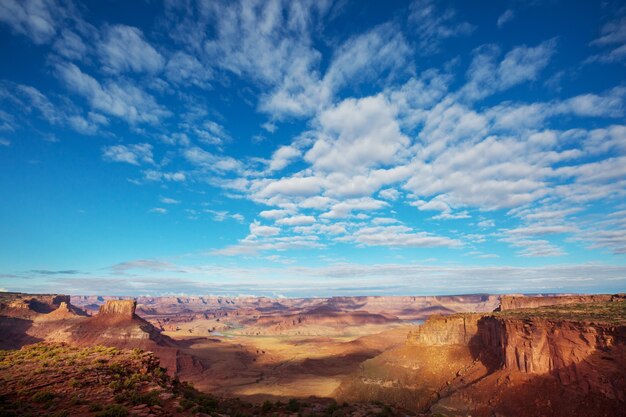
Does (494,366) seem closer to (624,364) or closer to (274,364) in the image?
(624,364)

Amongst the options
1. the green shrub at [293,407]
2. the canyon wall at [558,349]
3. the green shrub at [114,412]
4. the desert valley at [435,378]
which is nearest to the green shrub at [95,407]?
the desert valley at [435,378]

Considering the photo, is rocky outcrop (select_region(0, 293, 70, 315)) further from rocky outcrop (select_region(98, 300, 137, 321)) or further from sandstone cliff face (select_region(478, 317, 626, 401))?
sandstone cliff face (select_region(478, 317, 626, 401))

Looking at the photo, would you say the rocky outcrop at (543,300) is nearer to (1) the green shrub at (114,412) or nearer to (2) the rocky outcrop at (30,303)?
(1) the green shrub at (114,412)

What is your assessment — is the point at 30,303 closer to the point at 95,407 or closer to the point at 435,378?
the point at 435,378

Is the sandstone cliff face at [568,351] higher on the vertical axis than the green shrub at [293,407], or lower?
higher

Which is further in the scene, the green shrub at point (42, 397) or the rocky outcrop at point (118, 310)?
the rocky outcrop at point (118, 310)

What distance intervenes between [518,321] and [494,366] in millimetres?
7797

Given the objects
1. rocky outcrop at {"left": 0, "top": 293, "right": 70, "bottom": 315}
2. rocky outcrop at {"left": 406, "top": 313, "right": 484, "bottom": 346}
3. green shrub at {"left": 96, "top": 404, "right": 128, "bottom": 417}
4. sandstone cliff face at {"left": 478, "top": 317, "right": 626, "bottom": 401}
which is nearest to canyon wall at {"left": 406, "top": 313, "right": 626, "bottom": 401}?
sandstone cliff face at {"left": 478, "top": 317, "right": 626, "bottom": 401}

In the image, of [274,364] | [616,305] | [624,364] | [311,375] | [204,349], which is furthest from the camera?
[204,349]

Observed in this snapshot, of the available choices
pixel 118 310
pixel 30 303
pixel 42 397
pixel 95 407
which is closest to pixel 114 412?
pixel 95 407

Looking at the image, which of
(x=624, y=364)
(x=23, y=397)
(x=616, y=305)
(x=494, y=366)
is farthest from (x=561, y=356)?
(x=23, y=397)

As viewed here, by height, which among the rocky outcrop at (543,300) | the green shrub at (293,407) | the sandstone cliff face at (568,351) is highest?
the rocky outcrop at (543,300)

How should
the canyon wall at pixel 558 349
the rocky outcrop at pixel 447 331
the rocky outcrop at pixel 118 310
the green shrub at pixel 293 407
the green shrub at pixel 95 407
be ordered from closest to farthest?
the green shrub at pixel 95 407, the canyon wall at pixel 558 349, the green shrub at pixel 293 407, the rocky outcrop at pixel 447 331, the rocky outcrop at pixel 118 310

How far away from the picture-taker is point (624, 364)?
30422 millimetres
